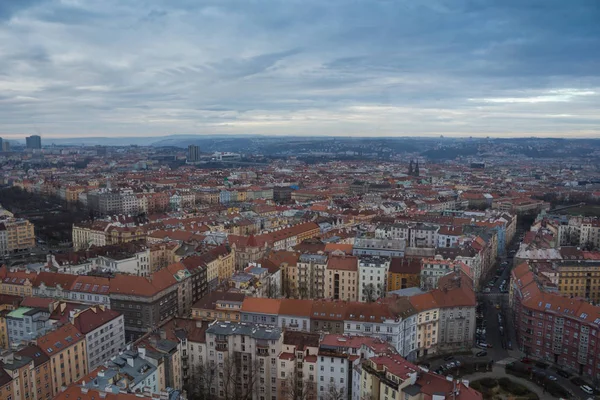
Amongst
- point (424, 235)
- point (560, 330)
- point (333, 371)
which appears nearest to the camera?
point (333, 371)

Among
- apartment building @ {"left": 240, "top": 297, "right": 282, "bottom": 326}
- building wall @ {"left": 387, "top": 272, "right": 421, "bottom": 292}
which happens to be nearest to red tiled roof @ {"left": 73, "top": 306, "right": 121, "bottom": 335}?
apartment building @ {"left": 240, "top": 297, "right": 282, "bottom": 326}

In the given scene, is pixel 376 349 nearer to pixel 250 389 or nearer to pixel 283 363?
pixel 283 363

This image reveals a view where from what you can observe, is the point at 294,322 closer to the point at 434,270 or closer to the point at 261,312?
the point at 261,312

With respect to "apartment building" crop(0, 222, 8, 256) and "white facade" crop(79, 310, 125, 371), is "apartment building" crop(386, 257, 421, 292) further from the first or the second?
"apartment building" crop(0, 222, 8, 256)

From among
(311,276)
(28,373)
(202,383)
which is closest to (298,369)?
(202,383)

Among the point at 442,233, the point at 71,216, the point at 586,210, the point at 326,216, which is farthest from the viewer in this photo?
the point at 586,210

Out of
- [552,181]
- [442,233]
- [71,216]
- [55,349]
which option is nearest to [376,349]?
[55,349]

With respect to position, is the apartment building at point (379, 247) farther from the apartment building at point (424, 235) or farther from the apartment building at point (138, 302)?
the apartment building at point (138, 302)
